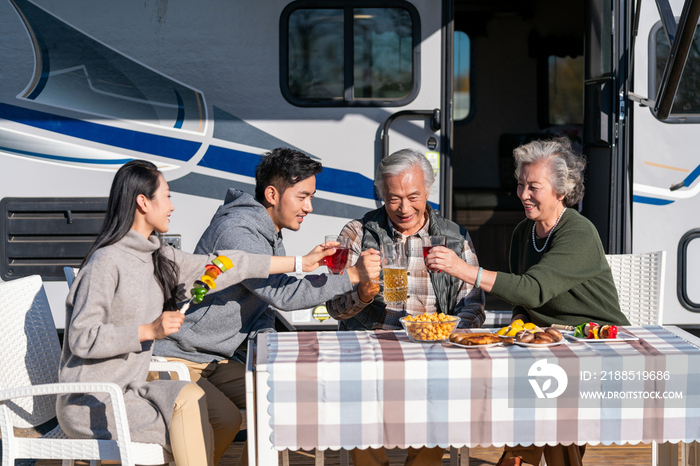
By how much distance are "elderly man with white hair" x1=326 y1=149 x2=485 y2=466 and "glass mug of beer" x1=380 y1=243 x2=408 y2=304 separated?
1.29ft

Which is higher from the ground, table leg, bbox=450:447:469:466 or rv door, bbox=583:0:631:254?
rv door, bbox=583:0:631:254

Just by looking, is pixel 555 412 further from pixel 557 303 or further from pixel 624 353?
pixel 557 303

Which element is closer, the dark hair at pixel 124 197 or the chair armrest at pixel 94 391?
the chair armrest at pixel 94 391

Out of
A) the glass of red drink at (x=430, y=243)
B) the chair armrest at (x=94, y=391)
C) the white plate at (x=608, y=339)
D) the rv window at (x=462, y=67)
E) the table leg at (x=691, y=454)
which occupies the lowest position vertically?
the table leg at (x=691, y=454)

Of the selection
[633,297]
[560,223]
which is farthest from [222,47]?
[633,297]

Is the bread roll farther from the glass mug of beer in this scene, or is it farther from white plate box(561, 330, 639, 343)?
the glass mug of beer

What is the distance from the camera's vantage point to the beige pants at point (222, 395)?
2465mm

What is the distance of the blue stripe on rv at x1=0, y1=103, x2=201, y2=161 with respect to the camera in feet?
12.3

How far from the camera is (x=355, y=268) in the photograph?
2.65 metres

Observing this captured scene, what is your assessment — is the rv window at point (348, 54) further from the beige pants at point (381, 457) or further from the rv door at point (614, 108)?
the beige pants at point (381, 457)

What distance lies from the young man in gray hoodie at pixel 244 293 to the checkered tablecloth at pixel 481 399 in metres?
0.53

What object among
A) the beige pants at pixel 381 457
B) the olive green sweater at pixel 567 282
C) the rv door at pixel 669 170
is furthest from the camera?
the rv door at pixel 669 170

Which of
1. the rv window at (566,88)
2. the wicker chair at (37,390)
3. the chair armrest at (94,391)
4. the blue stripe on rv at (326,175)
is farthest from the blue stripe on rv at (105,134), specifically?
the rv window at (566,88)

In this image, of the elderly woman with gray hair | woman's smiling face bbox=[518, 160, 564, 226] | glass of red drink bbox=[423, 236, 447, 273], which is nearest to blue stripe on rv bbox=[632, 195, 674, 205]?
the elderly woman with gray hair
